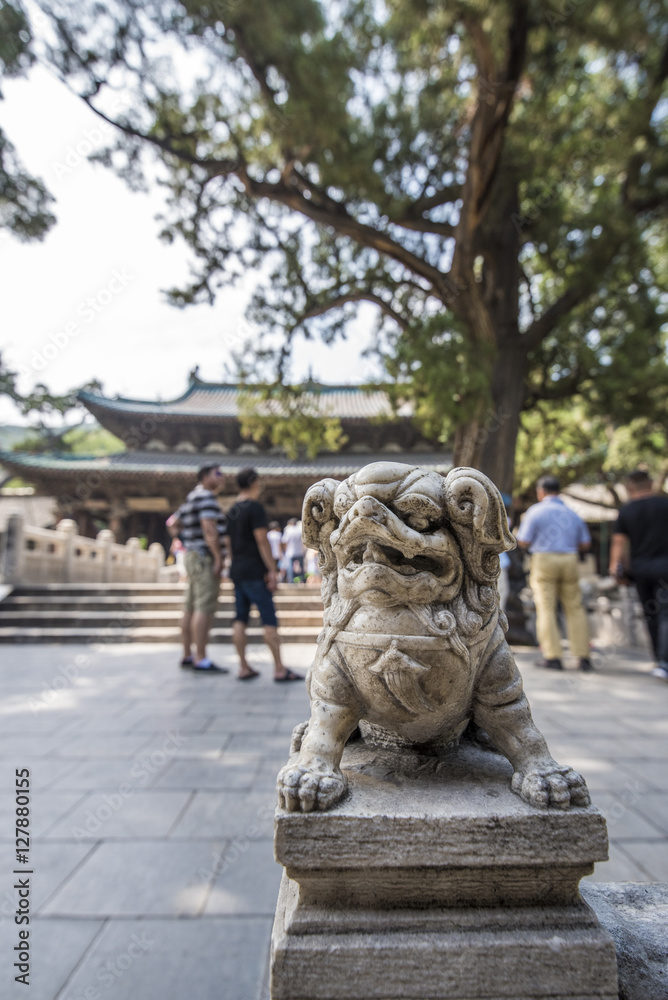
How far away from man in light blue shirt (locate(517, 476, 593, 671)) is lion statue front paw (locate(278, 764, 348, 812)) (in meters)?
4.06

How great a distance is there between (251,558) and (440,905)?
10.8ft

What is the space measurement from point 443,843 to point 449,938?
16cm

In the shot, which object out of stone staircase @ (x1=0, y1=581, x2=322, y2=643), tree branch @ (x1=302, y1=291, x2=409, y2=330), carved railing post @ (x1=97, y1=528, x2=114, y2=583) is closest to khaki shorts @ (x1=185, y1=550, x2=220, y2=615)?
stone staircase @ (x1=0, y1=581, x2=322, y2=643)

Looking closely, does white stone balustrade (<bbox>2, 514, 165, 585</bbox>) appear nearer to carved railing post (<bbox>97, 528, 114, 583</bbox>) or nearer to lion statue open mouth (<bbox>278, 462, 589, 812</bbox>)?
carved railing post (<bbox>97, 528, 114, 583</bbox>)

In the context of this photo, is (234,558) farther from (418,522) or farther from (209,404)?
(209,404)

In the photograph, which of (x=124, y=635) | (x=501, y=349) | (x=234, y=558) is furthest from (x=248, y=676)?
(x=501, y=349)

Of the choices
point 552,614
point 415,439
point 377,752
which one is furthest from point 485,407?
point 415,439

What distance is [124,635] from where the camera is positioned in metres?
6.86

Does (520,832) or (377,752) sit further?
(377,752)

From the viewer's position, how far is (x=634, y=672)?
16.6 feet

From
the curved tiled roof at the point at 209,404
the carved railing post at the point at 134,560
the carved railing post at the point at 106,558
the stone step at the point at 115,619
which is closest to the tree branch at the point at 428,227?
the stone step at the point at 115,619

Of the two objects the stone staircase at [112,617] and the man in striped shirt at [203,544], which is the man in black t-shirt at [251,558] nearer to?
the man in striped shirt at [203,544]

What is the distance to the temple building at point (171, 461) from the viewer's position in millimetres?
14727

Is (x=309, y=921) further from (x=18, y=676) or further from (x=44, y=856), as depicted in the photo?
(x=18, y=676)
